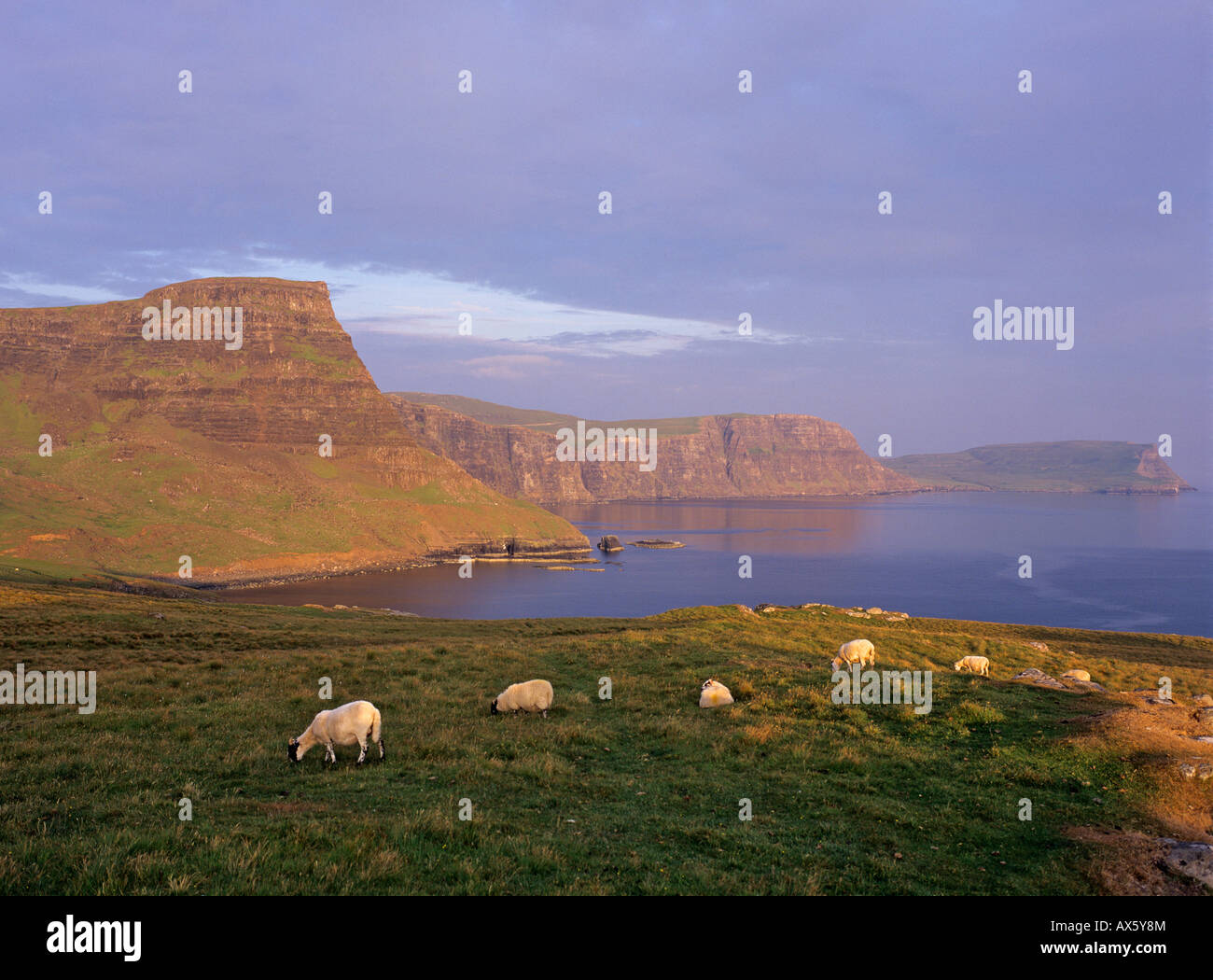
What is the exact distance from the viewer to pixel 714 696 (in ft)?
70.6

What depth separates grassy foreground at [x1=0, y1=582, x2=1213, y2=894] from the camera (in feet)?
28.8

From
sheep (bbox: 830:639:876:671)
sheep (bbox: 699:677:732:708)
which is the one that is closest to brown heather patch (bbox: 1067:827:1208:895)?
sheep (bbox: 699:677:732:708)

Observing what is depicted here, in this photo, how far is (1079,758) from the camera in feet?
48.6

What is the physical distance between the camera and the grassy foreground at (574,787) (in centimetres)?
877

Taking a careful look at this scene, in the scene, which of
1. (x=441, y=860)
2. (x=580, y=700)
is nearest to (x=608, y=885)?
(x=441, y=860)

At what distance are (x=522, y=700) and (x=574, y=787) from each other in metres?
7.10

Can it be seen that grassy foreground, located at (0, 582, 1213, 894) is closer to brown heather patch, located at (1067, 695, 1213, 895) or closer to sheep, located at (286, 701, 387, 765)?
brown heather patch, located at (1067, 695, 1213, 895)

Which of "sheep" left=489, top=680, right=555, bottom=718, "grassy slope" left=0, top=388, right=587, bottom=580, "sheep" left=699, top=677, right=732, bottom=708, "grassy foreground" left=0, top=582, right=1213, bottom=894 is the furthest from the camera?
"grassy slope" left=0, top=388, right=587, bottom=580

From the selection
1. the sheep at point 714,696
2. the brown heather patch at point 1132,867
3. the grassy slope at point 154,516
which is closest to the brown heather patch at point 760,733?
the sheep at point 714,696

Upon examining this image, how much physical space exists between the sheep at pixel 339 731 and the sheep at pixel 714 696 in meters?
10.2

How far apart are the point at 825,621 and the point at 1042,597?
342 ft

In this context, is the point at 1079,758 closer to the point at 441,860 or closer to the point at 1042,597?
the point at 441,860

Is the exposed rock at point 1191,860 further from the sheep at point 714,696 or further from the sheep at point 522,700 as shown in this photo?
the sheep at point 522,700

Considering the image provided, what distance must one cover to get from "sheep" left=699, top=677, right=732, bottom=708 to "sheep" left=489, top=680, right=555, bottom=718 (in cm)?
501
